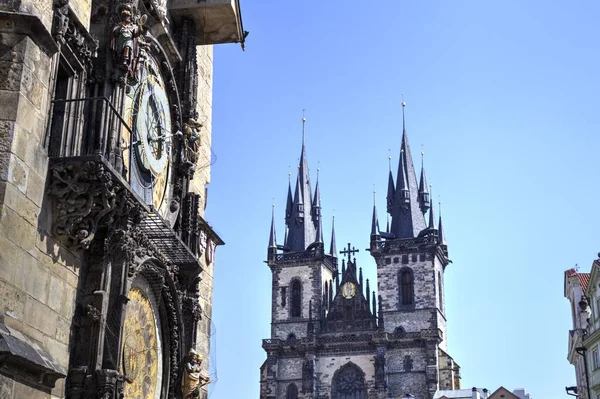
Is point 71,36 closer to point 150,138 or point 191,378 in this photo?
point 150,138

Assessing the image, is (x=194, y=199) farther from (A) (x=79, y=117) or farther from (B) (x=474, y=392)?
(B) (x=474, y=392)

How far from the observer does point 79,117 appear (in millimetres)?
6496

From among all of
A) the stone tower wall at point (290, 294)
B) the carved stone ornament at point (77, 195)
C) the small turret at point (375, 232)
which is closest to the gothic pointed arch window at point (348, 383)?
the stone tower wall at point (290, 294)

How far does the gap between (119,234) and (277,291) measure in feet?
213

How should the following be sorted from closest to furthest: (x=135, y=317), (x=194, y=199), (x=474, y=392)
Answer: (x=135, y=317) → (x=194, y=199) → (x=474, y=392)

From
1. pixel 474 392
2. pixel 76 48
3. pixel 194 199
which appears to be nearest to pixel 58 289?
pixel 76 48

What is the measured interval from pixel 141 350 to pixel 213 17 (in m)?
4.00

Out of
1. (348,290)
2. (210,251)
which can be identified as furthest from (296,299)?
(210,251)

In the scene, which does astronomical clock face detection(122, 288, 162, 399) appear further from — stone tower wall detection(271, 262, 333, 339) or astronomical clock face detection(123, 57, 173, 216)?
stone tower wall detection(271, 262, 333, 339)

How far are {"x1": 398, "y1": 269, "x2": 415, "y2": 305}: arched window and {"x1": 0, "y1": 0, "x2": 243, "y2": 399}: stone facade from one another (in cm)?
6040

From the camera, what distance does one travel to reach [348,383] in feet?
217

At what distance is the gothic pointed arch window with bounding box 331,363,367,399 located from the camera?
→ 65688 mm

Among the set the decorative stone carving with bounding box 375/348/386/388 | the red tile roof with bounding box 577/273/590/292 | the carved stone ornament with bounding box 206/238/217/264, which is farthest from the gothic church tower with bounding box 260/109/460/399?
the carved stone ornament with bounding box 206/238/217/264

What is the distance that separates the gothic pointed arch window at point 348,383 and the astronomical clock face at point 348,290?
652 centimetres
